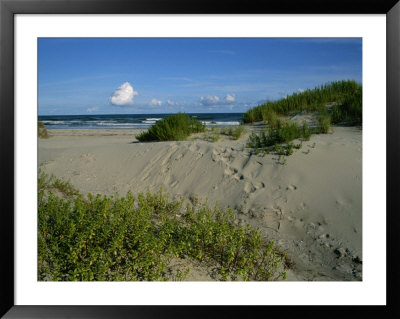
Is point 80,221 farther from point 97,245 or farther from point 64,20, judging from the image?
point 64,20

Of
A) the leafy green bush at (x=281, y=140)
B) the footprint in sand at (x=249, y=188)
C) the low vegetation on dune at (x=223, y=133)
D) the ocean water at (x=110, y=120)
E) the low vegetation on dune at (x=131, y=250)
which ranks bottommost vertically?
the low vegetation on dune at (x=131, y=250)

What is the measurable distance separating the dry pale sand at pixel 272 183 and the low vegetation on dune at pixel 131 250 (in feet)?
0.79

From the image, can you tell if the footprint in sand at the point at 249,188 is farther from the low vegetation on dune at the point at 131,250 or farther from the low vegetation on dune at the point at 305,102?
the low vegetation on dune at the point at 305,102

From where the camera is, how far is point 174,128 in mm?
7117

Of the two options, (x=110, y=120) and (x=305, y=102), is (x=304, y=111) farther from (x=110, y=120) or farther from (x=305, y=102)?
(x=110, y=120)

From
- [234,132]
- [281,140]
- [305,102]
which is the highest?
[305,102]

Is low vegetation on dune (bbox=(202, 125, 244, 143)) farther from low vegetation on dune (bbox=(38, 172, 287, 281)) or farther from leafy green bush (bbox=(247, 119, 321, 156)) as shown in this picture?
low vegetation on dune (bbox=(38, 172, 287, 281))

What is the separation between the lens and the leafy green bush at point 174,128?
7043mm

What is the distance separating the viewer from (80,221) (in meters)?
2.90

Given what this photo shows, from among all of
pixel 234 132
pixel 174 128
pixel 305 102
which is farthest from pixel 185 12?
pixel 305 102

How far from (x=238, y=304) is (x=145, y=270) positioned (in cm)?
83

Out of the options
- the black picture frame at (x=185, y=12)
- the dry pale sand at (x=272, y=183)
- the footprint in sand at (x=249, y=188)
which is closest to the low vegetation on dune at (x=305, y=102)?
the dry pale sand at (x=272, y=183)

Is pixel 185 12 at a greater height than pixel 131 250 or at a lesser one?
greater

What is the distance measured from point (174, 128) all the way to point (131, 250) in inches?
182
